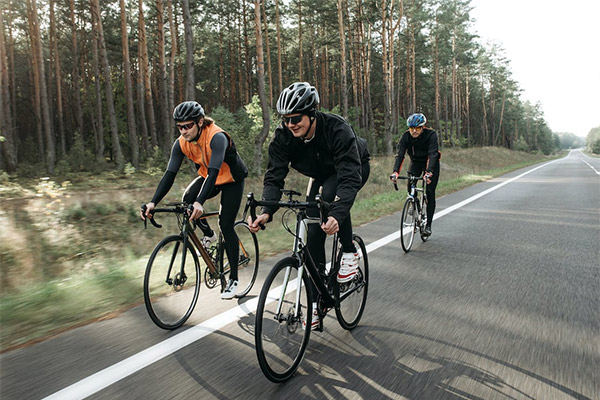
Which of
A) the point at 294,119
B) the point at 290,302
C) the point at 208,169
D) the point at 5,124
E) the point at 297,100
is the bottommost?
the point at 290,302

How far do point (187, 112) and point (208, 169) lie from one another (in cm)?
57

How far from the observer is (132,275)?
204 inches

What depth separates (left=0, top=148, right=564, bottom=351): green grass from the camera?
12.8 feet

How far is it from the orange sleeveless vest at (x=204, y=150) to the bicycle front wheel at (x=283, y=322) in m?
1.78

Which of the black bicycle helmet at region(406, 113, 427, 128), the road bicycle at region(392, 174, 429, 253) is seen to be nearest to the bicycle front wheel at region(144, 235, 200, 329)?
the road bicycle at region(392, 174, 429, 253)

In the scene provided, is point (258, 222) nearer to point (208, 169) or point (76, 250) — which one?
point (208, 169)

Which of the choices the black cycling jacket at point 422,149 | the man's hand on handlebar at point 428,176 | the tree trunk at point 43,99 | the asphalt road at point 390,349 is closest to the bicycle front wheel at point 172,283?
the asphalt road at point 390,349

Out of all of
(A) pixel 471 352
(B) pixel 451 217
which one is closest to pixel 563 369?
(A) pixel 471 352

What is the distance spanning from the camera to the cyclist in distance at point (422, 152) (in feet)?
22.5

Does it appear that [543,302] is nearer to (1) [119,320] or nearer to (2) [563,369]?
(2) [563,369]

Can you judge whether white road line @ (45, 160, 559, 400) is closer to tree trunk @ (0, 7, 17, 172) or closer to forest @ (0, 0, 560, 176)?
forest @ (0, 0, 560, 176)

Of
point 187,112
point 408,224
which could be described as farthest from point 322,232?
point 408,224

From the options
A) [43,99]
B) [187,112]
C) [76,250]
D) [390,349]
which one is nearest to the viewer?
[390,349]

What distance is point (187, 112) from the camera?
153 inches
